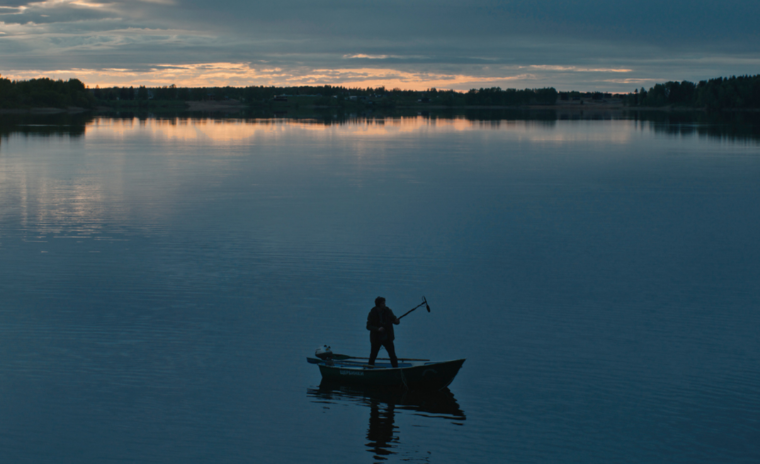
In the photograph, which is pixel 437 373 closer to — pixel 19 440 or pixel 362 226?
pixel 19 440

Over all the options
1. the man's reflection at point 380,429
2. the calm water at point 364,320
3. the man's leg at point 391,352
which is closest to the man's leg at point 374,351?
the man's leg at point 391,352

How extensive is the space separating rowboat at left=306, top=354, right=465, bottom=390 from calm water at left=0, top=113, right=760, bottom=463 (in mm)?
411

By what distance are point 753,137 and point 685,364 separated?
116m

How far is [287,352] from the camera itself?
21359 mm

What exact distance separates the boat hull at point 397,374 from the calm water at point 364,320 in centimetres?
40

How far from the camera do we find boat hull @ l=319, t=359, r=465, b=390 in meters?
18.5

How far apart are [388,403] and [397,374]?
2.54ft

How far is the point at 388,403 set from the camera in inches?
728

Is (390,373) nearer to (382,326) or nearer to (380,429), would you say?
(382,326)

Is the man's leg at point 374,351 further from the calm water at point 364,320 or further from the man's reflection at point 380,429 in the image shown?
the man's reflection at point 380,429

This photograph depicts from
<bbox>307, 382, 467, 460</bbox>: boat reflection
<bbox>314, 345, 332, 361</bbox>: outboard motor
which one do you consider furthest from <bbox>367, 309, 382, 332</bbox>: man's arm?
<bbox>307, 382, 467, 460</bbox>: boat reflection

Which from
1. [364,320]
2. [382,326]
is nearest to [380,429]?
[382,326]

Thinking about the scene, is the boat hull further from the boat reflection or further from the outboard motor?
the outboard motor

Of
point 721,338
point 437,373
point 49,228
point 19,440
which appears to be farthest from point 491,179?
point 19,440
